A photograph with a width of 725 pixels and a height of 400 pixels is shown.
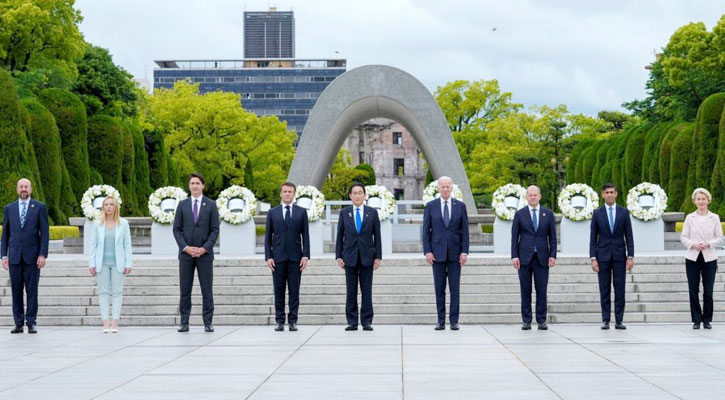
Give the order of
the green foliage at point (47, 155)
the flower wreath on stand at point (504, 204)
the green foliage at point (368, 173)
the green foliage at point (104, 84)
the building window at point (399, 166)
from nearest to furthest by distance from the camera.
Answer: the flower wreath on stand at point (504, 204), the green foliage at point (47, 155), the green foliage at point (104, 84), the green foliage at point (368, 173), the building window at point (399, 166)

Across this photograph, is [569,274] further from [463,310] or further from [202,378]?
[202,378]

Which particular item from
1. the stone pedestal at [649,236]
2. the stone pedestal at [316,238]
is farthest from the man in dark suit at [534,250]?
the stone pedestal at [649,236]

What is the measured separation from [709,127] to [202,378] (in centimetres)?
2782

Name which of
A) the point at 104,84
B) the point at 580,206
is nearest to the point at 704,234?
the point at 580,206

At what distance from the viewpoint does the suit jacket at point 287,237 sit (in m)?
Answer: 10.7

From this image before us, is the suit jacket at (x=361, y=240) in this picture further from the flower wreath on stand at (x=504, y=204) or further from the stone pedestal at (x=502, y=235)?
the stone pedestal at (x=502, y=235)

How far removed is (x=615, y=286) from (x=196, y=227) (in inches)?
198

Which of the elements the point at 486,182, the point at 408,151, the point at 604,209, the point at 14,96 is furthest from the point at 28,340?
the point at 408,151

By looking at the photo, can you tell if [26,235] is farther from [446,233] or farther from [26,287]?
[446,233]

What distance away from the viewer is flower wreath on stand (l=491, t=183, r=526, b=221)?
17719 millimetres

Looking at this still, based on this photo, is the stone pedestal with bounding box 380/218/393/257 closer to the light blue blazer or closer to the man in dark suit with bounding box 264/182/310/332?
the man in dark suit with bounding box 264/182/310/332

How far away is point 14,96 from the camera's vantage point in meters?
26.2

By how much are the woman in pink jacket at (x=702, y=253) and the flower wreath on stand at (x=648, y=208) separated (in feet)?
21.7

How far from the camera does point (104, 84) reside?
1658 inches
